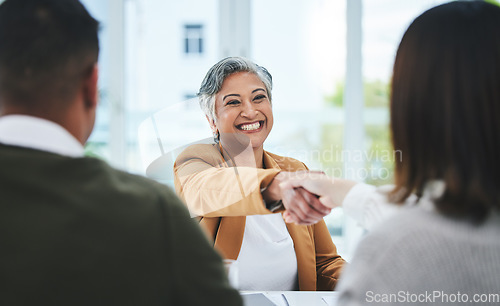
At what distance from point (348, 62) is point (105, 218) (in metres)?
3.00

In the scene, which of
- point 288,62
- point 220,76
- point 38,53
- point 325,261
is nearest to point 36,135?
point 38,53

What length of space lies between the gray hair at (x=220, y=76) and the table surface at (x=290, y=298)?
83cm

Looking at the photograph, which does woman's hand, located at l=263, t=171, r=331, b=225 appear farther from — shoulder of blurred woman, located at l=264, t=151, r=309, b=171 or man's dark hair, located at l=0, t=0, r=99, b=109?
man's dark hair, located at l=0, t=0, r=99, b=109

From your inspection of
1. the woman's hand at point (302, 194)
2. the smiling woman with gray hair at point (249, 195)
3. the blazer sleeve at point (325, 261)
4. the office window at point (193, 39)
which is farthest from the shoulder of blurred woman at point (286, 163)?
the office window at point (193, 39)

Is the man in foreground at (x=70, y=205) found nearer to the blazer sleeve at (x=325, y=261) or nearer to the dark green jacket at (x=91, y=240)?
the dark green jacket at (x=91, y=240)

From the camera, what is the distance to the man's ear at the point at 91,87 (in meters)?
0.71

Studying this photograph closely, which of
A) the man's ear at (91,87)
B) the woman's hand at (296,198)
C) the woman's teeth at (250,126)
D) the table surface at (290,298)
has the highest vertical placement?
the man's ear at (91,87)

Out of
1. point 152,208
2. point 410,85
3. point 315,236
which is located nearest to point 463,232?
point 410,85

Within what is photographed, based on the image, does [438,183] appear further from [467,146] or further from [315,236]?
[315,236]

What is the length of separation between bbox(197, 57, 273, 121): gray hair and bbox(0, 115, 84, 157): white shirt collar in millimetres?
1104

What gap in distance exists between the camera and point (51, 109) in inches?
26.1

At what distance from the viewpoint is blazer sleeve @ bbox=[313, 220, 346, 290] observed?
5.28 ft

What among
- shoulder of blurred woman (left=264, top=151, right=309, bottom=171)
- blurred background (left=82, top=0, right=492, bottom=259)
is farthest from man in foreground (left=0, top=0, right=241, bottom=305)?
blurred background (left=82, top=0, right=492, bottom=259)

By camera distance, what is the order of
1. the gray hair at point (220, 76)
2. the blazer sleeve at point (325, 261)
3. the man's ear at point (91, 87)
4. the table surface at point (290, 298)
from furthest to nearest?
the gray hair at point (220, 76) → the blazer sleeve at point (325, 261) → the table surface at point (290, 298) → the man's ear at point (91, 87)
